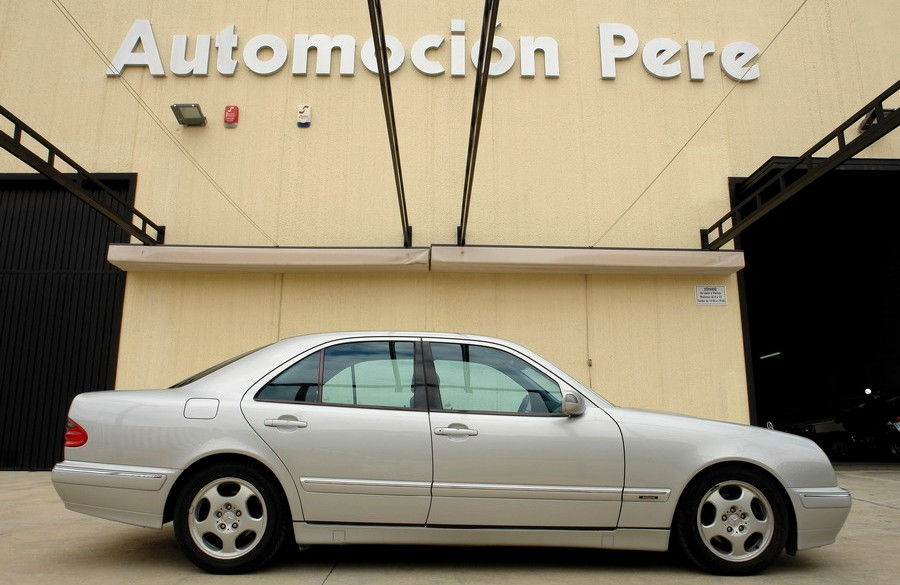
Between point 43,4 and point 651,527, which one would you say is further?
point 43,4

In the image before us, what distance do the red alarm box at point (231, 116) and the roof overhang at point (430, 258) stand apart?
6.77 ft

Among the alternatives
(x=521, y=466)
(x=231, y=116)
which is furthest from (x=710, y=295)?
(x=231, y=116)

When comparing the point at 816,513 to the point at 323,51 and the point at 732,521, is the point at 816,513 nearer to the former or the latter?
the point at 732,521

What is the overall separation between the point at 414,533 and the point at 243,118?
282 inches

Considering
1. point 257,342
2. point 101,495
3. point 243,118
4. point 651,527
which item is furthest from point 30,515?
point 243,118

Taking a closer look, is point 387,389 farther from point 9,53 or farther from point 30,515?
point 9,53

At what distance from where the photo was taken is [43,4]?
930 cm

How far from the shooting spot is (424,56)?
9008 mm

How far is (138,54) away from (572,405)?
340 inches

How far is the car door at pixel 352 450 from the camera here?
3.39m

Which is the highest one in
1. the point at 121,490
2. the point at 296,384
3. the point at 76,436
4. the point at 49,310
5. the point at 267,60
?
the point at 267,60

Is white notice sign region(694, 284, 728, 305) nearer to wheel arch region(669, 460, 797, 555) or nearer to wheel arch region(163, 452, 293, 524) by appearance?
wheel arch region(669, 460, 797, 555)

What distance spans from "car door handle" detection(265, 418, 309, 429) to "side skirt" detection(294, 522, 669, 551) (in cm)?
52

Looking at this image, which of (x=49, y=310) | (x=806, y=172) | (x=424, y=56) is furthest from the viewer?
(x=424, y=56)
